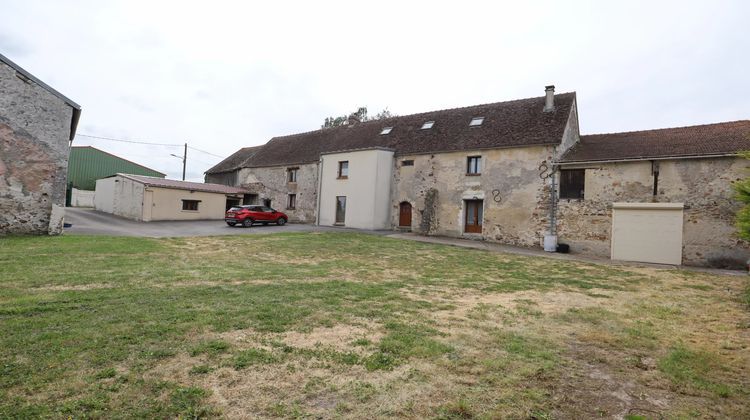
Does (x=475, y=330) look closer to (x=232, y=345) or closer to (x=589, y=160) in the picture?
(x=232, y=345)

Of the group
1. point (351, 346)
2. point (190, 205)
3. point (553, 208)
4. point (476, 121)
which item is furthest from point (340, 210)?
point (351, 346)

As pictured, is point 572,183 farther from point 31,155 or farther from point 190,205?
point 190,205

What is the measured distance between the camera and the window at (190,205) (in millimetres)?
27525

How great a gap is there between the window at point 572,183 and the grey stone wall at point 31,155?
21.9m

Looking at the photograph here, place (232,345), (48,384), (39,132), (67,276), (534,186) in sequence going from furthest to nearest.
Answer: (534,186) < (39,132) < (67,276) < (232,345) < (48,384)

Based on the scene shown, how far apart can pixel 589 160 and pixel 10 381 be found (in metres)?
20.0

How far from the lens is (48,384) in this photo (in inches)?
137

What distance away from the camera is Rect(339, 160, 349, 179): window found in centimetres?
2600

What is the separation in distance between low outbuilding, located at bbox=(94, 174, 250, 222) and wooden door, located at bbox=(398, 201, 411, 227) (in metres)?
13.7

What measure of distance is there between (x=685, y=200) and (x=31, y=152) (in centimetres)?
2604

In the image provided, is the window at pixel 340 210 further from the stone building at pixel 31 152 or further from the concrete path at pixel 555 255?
the stone building at pixel 31 152

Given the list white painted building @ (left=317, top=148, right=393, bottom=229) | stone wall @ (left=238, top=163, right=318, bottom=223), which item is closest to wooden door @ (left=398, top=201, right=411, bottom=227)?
white painted building @ (left=317, top=148, right=393, bottom=229)

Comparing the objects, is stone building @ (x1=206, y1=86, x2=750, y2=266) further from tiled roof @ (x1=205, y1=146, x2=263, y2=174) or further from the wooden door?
tiled roof @ (x1=205, y1=146, x2=263, y2=174)

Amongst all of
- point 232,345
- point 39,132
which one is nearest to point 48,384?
point 232,345
